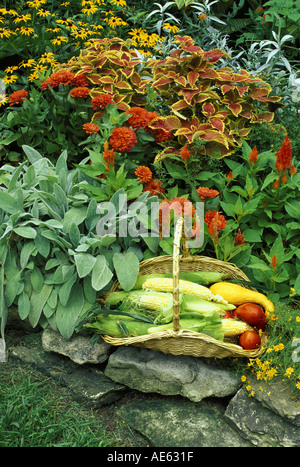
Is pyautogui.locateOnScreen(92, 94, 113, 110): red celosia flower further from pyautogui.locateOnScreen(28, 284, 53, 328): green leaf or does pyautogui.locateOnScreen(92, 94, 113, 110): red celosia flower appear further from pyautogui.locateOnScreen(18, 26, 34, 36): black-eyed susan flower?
pyautogui.locateOnScreen(18, 26, 34, 36): black-eyed susan flower

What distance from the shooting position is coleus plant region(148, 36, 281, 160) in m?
3.27

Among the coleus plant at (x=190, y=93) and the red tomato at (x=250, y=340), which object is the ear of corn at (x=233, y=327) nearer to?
the red tomato at (x=250, y=340)

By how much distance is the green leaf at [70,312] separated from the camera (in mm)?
2693

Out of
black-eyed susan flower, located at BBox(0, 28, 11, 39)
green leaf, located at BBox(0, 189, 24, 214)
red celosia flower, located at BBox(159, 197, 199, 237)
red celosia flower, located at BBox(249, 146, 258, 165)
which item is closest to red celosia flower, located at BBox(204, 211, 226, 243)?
red celosia flower, located at BBox(159, 197, 199, 237)

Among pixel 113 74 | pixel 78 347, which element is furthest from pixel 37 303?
pixel 113 74

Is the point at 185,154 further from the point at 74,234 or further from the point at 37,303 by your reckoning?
the point at 37,303

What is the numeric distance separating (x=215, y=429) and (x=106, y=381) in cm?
67

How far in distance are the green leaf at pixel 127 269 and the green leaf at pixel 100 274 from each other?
0.21 feet

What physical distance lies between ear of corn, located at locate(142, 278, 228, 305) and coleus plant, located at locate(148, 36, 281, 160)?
3.10 ft

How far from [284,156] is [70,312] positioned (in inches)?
63.1

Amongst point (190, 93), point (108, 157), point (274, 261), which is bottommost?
point (274, 261)

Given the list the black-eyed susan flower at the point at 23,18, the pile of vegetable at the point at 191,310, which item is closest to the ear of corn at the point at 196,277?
the pile of vegetable at the point at 191,310

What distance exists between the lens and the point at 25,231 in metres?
2.73
